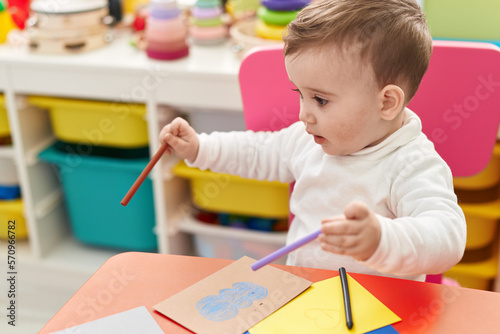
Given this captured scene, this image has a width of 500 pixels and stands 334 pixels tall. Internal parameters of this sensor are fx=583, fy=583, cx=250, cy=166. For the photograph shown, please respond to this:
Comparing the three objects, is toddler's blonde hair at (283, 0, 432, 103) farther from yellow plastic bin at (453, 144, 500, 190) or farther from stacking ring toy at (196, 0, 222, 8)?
stacking ring toy at (196, 0, 222, 8)

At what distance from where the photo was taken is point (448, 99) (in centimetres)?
89

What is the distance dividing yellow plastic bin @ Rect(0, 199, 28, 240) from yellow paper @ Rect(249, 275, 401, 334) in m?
1.35

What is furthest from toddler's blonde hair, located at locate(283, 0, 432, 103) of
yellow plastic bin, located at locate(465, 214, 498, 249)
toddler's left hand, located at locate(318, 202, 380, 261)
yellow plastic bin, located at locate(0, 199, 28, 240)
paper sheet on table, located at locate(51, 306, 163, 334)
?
yellow plastic bin, located at locate(0, 199, 28, 240)

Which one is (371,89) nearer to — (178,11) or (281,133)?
(281,133)

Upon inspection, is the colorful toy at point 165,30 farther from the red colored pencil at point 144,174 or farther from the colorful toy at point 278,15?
the red colored pencil at point 144,174

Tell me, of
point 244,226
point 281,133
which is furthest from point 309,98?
point 244,226

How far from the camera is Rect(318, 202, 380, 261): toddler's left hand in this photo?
0.59 meters

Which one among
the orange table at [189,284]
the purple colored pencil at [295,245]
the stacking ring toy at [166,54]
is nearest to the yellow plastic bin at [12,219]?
the stacking ring toy at [166,54]

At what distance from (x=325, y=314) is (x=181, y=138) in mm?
394

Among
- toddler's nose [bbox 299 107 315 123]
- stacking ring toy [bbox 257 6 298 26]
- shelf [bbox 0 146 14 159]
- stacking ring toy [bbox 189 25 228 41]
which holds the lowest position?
shelf [bbox 0 146 14 159]

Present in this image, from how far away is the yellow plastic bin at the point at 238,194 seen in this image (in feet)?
5.05

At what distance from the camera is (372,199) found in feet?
2.65

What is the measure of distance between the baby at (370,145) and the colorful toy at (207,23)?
0.78m

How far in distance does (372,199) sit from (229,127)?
0.76 m
